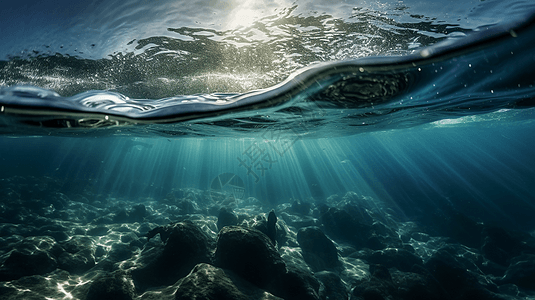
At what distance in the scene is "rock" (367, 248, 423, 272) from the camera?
13.9 metres

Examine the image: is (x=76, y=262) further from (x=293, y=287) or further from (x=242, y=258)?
(x=293, y=287)

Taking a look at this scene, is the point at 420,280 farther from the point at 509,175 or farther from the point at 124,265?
the point at 509,175

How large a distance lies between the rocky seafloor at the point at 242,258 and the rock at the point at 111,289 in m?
0.04

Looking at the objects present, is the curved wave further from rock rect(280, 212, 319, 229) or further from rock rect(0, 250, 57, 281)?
rock rect(280, 212, 319, 229)

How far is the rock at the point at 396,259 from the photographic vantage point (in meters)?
13.9

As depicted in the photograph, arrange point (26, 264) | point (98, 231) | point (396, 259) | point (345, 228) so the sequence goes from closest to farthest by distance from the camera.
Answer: point (26, 264)
point (396, 259)
point (98, 231)
point (345, 228)

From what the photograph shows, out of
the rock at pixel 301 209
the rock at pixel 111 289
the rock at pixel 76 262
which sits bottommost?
the rock at pixel 301 209

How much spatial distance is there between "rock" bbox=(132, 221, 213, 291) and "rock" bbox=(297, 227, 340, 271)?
700cm

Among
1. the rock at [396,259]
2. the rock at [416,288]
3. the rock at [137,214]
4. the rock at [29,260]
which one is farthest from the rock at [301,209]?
the rock at [29,260]

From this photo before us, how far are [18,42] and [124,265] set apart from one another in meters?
10.0

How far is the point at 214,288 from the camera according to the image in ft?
23.2

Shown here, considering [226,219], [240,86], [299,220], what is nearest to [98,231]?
[226,219]

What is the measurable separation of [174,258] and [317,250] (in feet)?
30.2

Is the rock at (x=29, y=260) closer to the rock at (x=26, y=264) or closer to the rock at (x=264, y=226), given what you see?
the rock at (x=26, y=264)
